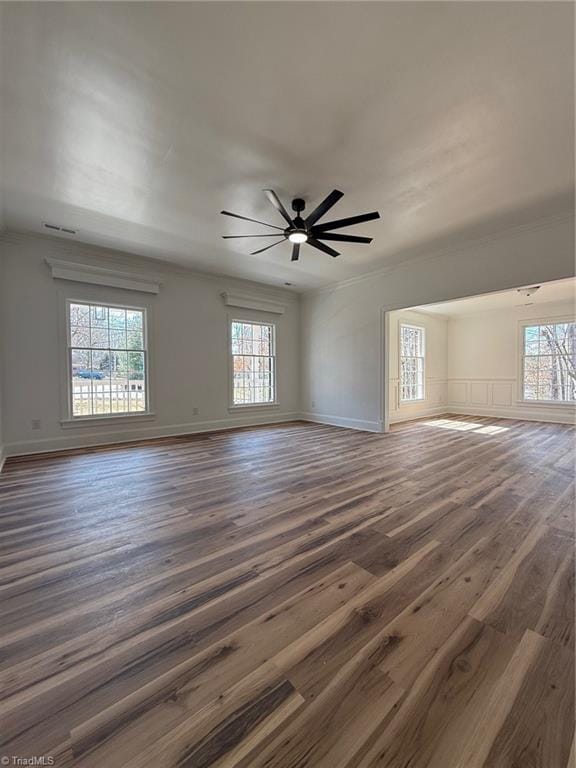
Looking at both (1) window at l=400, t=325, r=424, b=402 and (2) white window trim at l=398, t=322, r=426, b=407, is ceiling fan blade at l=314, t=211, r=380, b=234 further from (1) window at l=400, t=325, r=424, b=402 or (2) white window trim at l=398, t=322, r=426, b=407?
(1) window at l=400, t=325, r=424, b=402

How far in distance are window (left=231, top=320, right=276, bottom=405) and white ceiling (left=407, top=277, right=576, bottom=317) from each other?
10.2 feet

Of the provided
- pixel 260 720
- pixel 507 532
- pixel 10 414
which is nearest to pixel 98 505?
pixel 260 720

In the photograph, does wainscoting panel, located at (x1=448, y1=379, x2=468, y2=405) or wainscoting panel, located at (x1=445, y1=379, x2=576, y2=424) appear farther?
wainscoting panel, located at (x1=448, y1=379, x2=468, y2=405)

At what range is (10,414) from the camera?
4.29 meters

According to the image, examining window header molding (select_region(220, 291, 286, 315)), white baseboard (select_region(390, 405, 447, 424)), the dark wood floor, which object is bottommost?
the dark wood floor

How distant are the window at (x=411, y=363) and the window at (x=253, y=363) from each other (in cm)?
313

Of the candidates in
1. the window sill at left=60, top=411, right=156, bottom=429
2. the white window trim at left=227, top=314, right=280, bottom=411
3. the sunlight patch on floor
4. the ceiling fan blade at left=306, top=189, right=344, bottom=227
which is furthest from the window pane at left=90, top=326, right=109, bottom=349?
the sunlight patch on floor

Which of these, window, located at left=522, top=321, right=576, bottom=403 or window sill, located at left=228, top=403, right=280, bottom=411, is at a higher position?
window, located at left=522, top=321, right=576, bottom=403

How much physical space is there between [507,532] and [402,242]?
3892 mm

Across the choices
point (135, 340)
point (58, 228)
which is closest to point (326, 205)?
point (58, 228)

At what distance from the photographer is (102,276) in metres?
4.92

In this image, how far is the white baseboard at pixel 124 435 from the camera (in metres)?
4.41

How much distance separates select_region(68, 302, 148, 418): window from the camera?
4.81 meters

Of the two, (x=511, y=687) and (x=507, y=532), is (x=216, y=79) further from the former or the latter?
(x=507, y=532)
